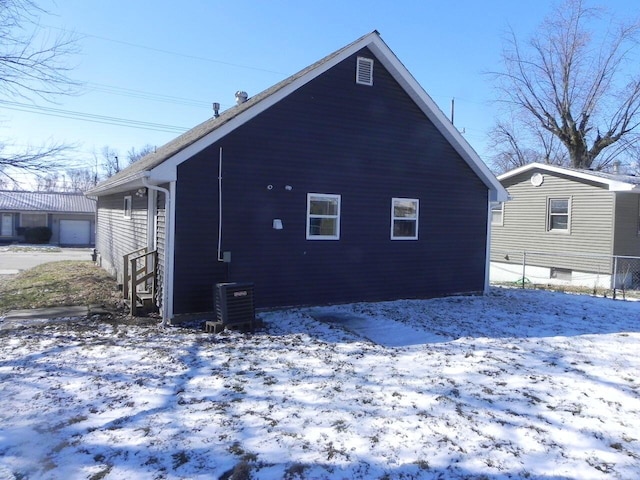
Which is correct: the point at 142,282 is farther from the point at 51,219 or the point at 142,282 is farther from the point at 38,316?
the point at 51,219

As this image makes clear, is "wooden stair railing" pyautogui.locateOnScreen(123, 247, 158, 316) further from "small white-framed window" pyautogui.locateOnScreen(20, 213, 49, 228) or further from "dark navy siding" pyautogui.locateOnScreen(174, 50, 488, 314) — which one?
"small white-framed window" pyautogui.locateOnScreen(20, 213, 49, 228)

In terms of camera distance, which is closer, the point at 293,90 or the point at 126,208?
the point at 293,90

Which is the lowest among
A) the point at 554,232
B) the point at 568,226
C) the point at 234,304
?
the point at 234,304

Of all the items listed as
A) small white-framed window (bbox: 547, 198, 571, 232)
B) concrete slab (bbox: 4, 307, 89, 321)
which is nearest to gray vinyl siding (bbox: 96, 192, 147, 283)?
concrete slab (bbox: 4, 307, 89, 321)

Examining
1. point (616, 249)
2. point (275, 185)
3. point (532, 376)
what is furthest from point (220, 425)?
point (616, 249)

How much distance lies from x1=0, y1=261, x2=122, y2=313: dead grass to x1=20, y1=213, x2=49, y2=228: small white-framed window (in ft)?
72.7

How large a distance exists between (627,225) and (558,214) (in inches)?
86.9

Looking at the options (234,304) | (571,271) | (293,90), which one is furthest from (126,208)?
(571,271)

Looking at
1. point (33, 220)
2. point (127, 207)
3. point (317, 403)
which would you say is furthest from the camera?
point (33, 220)

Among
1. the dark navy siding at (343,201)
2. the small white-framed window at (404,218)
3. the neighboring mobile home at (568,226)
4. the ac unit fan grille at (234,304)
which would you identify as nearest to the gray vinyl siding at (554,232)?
the neighboring mobile home at (568,226)

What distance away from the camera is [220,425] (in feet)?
14.1

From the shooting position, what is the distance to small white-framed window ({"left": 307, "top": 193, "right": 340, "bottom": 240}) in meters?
9.77

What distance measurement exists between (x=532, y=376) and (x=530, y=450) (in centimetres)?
201

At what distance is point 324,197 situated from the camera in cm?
991
